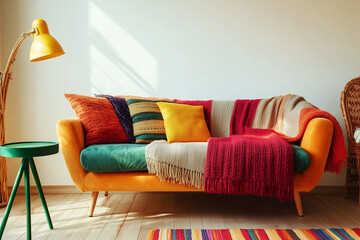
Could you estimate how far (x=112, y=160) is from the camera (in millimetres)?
2025

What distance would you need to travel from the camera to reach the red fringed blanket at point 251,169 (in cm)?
197

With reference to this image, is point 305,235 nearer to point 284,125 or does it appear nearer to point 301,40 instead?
point 284,125

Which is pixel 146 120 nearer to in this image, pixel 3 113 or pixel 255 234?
pixel 3 113

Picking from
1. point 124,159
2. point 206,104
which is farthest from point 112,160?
point 206,104

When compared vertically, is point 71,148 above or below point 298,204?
above

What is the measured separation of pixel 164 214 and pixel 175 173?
381 mm

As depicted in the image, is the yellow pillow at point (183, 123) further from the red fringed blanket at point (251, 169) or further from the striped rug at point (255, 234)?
the striped rug at point (255, 234)

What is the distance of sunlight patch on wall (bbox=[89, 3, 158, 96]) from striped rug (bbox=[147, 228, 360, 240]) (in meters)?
1.43

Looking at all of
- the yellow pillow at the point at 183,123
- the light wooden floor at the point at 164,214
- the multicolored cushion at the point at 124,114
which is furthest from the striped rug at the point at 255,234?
the multicolored cushion at the point at 124,114

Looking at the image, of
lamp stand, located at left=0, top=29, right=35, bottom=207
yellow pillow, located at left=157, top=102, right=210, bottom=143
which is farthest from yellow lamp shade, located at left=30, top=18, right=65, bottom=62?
yellow pillow, located at left=157, top=102, right=210, bottom=143

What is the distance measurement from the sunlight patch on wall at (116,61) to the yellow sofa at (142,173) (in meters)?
0.86

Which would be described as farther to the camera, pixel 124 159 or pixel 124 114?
pixel 124 114

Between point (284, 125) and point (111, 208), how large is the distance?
1.46 meters

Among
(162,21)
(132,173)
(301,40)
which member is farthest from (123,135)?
(301,40)
